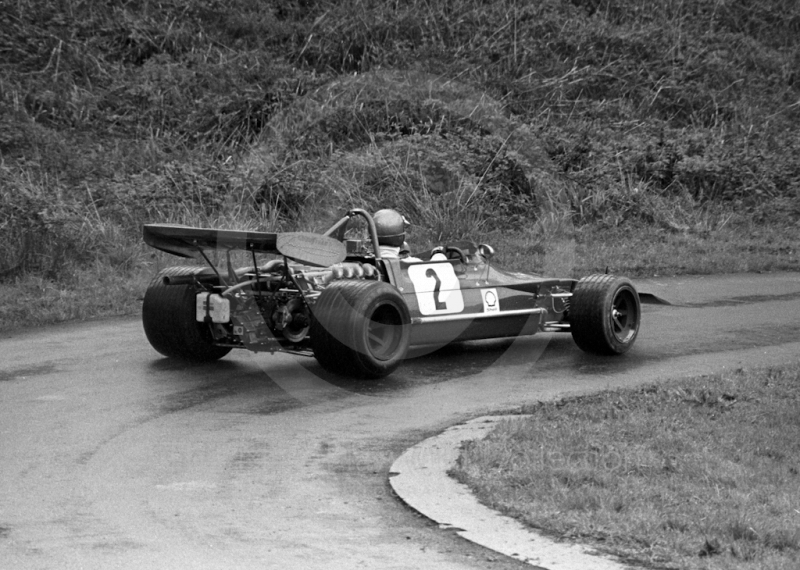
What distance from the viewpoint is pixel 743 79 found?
24.7 m

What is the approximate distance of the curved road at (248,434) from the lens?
479 centimetres

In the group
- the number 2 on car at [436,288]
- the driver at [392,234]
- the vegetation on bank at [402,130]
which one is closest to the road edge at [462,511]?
the number 2 on car at [436,288]

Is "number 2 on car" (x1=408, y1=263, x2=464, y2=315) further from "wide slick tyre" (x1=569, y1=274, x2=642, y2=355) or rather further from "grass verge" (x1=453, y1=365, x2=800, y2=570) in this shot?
"grass verge" (x1=453, y1=365, x2=800, y2=570)

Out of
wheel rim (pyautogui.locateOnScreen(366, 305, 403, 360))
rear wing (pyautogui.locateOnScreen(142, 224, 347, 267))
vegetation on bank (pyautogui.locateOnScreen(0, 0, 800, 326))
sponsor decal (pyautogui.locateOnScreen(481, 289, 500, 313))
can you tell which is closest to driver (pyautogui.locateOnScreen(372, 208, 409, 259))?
sponsor decal (pyautogui.locateOnScreen(481, 289, 500, 313))

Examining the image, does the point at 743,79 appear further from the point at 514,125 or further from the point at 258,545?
the point at 258,545

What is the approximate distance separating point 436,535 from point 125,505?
1.50 m

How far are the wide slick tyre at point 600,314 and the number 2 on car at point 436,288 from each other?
42.6 inches

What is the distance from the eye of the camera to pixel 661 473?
570 cm

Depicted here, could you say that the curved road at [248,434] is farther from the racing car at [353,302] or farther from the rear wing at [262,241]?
the rear wing at [262,241]

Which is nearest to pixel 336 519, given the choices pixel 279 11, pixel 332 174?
pixel 332 174

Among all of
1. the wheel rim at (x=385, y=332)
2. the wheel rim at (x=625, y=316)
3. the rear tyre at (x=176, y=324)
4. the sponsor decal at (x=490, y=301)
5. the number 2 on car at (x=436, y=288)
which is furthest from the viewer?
the wheel rim at (x=625, y=316)

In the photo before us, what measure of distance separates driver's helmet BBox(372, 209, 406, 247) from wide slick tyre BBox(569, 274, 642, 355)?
1592mm

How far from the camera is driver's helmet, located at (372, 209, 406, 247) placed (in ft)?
32.0

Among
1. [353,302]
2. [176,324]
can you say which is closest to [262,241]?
[353,302]
